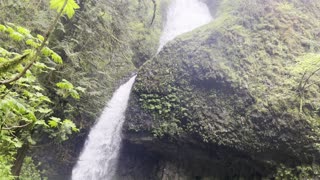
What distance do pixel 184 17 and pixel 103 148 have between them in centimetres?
1011

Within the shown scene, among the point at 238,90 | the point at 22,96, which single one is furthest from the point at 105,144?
the point at 22,96

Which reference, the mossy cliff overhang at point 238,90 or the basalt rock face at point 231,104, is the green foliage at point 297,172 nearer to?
the basalt rock face at point 231,104

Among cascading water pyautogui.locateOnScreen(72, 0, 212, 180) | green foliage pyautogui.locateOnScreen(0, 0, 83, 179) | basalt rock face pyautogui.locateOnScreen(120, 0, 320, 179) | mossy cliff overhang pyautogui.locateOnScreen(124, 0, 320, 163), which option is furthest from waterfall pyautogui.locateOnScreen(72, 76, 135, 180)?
green foliage pyautogui.locateOnScreen(0, 0, 83, 179)

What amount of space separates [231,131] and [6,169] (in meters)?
5.96

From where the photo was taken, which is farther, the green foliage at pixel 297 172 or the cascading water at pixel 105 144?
the cascading water at pixel 105 144

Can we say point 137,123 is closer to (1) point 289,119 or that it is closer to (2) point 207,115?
(2) point 207,115

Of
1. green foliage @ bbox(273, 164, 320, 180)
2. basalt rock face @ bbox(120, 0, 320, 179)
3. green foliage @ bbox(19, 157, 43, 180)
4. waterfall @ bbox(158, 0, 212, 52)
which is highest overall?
waterfall @ bbox(158, 0, 212, 52)

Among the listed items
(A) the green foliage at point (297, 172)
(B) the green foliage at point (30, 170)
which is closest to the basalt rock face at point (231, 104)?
(A) the green foliage at point (297, 172)

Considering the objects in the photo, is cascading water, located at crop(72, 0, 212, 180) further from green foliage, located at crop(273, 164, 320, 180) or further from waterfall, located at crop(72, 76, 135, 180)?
green foliage, located at crop(273, 164, 320, 180)

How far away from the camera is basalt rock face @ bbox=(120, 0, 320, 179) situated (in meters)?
7.79

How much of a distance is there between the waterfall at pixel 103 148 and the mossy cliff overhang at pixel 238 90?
81 cm

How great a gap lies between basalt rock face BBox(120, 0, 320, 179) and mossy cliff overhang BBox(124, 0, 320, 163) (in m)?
0.03

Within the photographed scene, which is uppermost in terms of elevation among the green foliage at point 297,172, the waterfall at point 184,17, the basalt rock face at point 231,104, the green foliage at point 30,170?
→ the waterfall at point 184,17

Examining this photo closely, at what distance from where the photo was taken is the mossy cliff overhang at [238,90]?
25.7 ft
